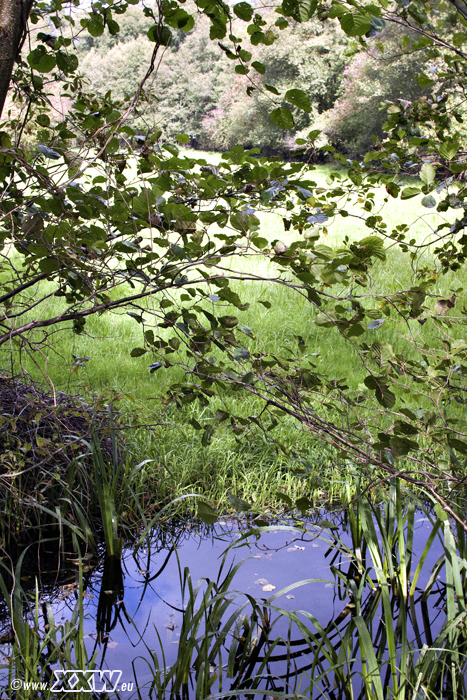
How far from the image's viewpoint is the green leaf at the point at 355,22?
1.11m

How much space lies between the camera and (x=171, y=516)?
2881mm

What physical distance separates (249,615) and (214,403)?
1898 millimetres

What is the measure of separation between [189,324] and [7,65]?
2.92ft

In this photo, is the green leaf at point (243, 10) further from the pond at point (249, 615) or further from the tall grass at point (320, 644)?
the tall grass at point (320, 644)

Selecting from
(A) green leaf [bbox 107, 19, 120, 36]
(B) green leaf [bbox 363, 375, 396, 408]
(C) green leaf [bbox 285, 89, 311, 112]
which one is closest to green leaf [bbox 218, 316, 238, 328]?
(B) green leaf [bbox 363, 375, 396, 408]

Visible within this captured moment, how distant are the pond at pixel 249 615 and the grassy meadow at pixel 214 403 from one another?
0.31 metres

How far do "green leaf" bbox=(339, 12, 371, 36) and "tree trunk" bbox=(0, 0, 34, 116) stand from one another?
905 millimetres

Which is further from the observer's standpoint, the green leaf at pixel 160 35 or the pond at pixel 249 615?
the pond at pixel 249 615

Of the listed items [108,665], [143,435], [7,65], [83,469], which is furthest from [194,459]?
[7,65]

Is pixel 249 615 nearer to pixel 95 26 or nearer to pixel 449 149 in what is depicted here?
pixel 449 149

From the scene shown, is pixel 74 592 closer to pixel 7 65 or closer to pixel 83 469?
pixel 83 469

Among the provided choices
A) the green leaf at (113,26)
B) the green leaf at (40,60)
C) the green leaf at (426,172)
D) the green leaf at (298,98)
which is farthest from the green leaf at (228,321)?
the green leaf at (113,26)

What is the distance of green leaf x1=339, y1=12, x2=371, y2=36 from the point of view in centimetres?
111

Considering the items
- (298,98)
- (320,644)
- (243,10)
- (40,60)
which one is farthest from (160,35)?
(320,644)
